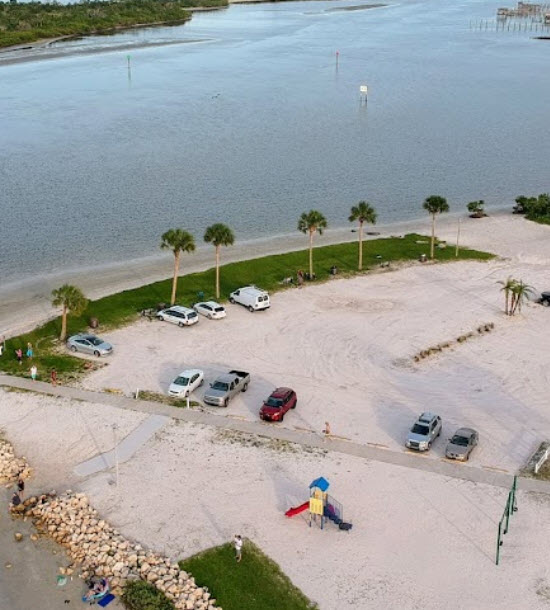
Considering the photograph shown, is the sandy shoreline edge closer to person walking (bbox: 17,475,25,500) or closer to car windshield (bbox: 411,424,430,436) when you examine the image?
person walking (bbox: 17,475,25,500)

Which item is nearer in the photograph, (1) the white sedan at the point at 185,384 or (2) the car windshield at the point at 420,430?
(2) the car windshield at the point at 420,430

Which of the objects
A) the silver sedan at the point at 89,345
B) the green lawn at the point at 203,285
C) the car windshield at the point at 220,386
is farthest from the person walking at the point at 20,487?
the silver sedan at the point at 89,345

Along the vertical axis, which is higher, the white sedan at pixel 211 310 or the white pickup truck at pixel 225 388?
the white pickup truck at pixel 225 388

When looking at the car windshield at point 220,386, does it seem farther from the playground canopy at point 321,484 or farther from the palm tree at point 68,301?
Answer: the palm tree at point 68,301

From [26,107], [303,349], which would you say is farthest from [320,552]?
[26,107]

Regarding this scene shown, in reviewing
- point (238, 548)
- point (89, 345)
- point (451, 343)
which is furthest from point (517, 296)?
point (238, 548)

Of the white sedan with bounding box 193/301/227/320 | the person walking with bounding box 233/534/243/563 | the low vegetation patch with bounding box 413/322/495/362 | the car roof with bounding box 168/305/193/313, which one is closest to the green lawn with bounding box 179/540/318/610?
the person walking with bounding box 233/534/243/563
